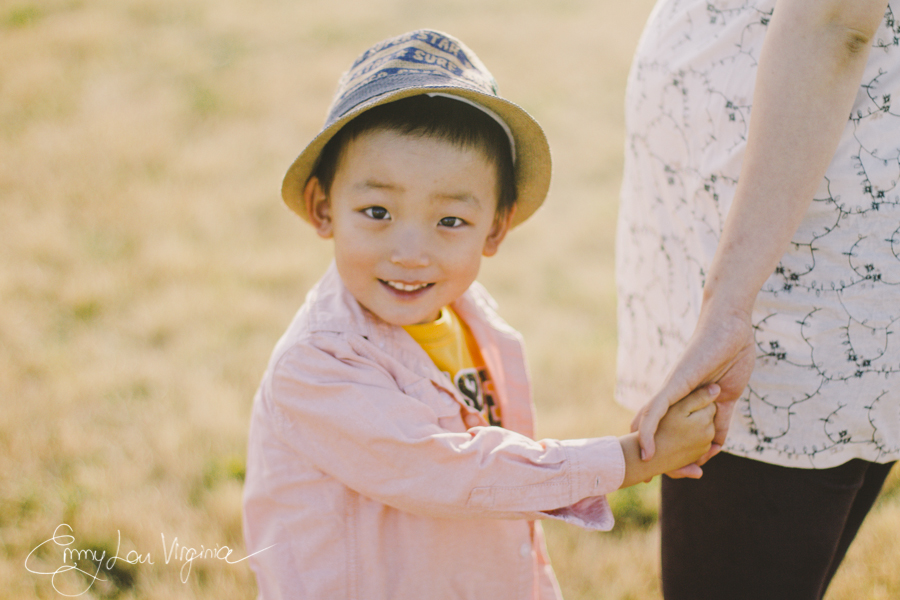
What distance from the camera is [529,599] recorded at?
179 centimetres

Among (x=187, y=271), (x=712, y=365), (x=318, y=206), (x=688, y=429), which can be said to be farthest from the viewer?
(x=187, y=271)

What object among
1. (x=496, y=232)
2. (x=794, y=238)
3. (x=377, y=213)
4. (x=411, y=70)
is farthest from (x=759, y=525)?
(x=411, y=70)

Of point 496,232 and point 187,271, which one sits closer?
point 496,232

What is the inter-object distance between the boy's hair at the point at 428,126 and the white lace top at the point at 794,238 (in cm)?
37

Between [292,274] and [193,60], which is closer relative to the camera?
[292,274]

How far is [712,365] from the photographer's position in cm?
138

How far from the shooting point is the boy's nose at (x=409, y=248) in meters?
1.63

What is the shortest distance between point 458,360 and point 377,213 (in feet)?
1.57

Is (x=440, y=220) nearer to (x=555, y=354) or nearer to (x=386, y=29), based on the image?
(x=555, y=354)

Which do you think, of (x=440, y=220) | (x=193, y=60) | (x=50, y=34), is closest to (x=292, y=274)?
(x=440, y=220)

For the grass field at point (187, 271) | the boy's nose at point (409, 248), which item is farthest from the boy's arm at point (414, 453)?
the grass field at point (187, 271)

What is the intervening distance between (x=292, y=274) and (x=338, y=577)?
9.48 feet

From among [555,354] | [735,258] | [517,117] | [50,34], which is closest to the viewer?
[735,258]

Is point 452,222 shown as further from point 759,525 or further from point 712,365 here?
point 759,525
